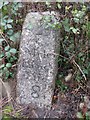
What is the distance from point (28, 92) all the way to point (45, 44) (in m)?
0.32

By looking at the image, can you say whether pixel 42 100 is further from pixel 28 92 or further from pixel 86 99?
pixel 86 99

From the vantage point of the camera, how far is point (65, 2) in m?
2.17

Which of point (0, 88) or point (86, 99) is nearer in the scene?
point (86, 99)

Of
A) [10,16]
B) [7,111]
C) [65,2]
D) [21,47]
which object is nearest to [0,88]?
[7,111]

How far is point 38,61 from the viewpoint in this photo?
6.82 ft

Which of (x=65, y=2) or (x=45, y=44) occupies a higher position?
(x=65, y=2)

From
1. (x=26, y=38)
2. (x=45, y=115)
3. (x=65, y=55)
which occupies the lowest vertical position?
(x=45, y=115)

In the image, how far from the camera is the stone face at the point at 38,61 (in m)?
2.07

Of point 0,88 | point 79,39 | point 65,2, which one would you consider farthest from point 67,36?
point 0,88

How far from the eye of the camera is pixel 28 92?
82.7 inches

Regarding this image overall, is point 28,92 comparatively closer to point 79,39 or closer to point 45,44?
point 45,44

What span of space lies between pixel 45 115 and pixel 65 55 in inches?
16.3

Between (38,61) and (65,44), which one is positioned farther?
(65,44)

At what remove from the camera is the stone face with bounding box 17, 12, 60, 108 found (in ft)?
6.80
